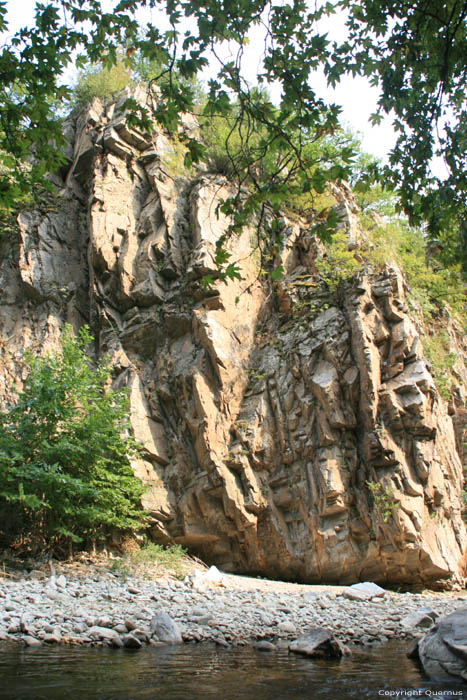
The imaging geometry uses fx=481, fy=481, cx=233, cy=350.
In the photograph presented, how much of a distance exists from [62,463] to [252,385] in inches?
245

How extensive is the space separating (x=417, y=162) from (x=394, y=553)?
9.96m

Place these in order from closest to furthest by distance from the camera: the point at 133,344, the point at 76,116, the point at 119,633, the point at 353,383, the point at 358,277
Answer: the point at 119,633, the point at 353,383, the point at 358,277, the point at 133,344, the point at 76,116

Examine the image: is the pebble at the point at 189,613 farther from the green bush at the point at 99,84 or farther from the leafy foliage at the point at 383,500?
the green bush at the point at 99,84

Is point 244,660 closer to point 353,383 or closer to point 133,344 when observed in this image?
point 353,383

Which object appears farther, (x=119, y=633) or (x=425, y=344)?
(x=425, y=344)

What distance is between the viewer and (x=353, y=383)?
13500mm

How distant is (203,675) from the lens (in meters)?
5.44

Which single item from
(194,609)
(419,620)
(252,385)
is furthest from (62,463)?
(419,620)

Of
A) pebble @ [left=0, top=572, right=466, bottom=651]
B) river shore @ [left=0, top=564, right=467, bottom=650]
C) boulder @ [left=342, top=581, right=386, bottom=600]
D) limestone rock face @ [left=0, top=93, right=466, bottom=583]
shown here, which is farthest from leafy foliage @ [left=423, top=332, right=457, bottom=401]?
boulder @ [left=342, top=581, right=386, bottom=600]

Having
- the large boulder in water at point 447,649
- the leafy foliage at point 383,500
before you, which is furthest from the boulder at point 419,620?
the leafy foliage at point 383,500

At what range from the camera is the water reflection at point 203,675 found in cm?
→ 466

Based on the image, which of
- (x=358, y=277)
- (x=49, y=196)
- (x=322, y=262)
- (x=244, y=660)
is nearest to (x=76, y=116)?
(x=49, y=196)

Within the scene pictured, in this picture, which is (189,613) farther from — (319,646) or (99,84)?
(99,84)

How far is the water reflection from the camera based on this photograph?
183 inches
